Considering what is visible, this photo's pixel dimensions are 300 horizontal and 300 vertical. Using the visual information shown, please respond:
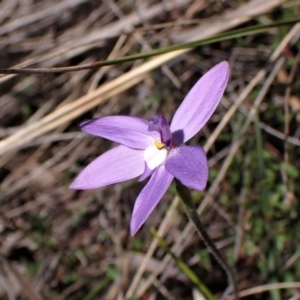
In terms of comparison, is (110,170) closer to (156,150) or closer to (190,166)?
(156,150)

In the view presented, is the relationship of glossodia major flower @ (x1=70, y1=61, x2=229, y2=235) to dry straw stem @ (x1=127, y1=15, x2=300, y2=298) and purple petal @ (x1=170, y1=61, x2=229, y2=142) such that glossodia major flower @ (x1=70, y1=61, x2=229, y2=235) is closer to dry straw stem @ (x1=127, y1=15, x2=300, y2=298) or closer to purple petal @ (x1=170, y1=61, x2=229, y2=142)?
purple petal @ (x1=170, y1=61, x2=229, y2=142)

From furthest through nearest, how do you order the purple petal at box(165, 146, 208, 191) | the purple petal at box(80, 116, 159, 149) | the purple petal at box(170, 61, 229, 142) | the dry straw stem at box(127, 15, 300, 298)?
the dry straw stem at box(127, 15, 300, 298)
the purple petal at box(80, 116, 159, 149)
the purple petal at box(170, 61, 229, 142)
the purple petal at box(165, 146, 208, 191)

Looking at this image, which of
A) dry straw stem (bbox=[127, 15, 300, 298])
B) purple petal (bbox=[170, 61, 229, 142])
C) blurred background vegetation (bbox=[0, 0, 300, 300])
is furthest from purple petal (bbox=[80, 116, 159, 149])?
dry straw stem (bbox=[127, 15, 300, 298])

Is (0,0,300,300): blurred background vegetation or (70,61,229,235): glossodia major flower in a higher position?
(70,61,229,235): glossodia major flower

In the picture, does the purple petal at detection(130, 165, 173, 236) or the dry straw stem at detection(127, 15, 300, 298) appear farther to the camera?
the dry straw stem at detection(127, 15, 300, 298)

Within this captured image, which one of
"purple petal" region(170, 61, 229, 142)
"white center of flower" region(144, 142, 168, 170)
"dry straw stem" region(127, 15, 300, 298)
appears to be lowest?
"dry straw stem" region(127, 15, 300, 298)

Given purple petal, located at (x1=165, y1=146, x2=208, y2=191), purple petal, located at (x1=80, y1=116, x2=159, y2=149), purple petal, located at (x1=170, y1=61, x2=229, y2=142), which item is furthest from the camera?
purple petal, located at (x1=80, y1=116, x2=159, y2=149)

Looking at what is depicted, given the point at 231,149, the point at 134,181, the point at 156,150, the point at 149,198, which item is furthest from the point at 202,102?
the point at 134,181
